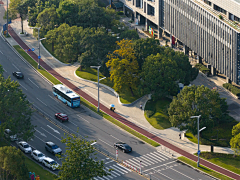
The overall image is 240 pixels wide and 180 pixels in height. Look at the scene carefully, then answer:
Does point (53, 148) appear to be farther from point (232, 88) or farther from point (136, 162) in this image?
point (232, 88)

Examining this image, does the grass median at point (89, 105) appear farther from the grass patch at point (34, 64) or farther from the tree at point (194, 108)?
the tree at point (194, 108)

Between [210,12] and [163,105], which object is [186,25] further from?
[163,105]

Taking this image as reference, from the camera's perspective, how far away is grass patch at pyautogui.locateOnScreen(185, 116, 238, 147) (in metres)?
118

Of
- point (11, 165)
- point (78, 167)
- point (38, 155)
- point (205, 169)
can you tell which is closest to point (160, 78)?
point (205, 169)

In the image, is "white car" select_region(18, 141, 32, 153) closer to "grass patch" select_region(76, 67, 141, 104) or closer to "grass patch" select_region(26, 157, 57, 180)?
"grass patch" select_region(26, 157, 57, 180)

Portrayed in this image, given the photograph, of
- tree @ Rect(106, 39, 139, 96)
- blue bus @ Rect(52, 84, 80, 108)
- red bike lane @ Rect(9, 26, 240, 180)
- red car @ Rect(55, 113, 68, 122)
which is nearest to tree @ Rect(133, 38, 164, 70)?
tree @ Rect(106, 39, 139, 96)

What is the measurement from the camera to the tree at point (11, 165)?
9143cm

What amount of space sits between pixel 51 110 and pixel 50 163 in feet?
98.9

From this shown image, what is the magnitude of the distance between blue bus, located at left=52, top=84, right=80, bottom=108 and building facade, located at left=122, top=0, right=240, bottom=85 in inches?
1639

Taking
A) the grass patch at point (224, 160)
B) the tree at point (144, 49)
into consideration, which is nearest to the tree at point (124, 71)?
the tree at point (144, 49)

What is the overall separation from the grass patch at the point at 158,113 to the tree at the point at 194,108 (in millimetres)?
7779

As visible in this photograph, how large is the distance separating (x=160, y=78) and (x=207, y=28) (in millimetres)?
24375

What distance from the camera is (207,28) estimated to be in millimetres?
144125

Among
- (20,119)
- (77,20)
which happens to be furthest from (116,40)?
(20,119)
